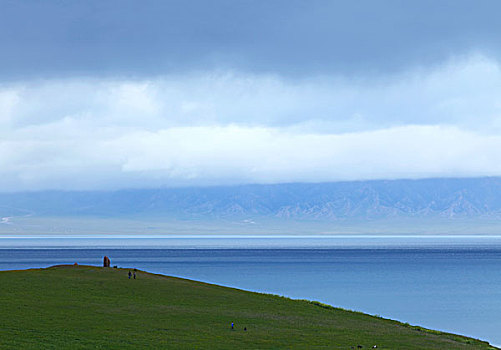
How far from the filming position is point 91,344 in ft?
156

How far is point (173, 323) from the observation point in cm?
5744

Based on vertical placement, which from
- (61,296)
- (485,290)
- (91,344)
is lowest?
(91,344)

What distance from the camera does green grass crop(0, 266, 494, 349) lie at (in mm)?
49969

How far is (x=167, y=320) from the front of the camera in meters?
58.7

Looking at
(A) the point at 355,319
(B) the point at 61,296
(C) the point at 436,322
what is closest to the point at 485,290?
(C) the point at 436,322

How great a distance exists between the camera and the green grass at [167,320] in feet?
164

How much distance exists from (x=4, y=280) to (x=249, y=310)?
1096 inches

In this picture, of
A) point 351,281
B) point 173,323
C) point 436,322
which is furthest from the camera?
point 351,281

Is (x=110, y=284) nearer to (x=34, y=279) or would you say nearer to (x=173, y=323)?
(x=34, y=279)

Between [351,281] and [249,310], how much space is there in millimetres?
91221

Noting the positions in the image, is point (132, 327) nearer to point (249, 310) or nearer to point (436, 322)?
point (249, 310)

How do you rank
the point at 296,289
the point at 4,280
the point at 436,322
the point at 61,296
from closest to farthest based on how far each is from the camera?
the point at 61,296
the point at 4,280
the point at 436,322
the point at 296,289

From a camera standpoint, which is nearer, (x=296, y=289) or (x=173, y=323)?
(x=173, y=323)

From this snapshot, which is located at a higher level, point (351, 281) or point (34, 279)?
point (351, 281)
